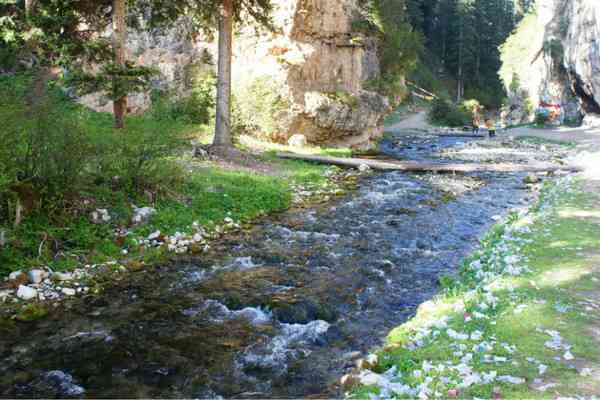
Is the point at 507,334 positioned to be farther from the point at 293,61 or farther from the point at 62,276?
the point at 293,61

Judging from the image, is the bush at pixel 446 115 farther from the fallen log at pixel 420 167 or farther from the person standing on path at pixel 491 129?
the fallen log at pixel 420 167

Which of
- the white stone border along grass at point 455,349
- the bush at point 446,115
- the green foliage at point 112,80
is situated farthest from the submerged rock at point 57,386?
the bush at point 446,115

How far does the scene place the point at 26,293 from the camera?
788 centimetres

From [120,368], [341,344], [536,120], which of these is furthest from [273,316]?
[536,120]

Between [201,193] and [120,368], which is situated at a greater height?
[201,193]

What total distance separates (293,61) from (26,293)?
2174cm

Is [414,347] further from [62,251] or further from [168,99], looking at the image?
[168,99]

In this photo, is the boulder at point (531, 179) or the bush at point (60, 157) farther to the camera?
the boulder at point (531, 179)

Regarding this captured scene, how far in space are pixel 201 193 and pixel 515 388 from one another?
34.0ft

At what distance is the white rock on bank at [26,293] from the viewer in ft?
25.7

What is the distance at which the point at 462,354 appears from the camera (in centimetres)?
551

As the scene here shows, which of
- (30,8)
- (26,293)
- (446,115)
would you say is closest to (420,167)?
(30,8)

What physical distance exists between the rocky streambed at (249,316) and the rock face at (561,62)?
47.2 m

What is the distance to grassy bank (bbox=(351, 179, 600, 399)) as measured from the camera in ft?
15.9
